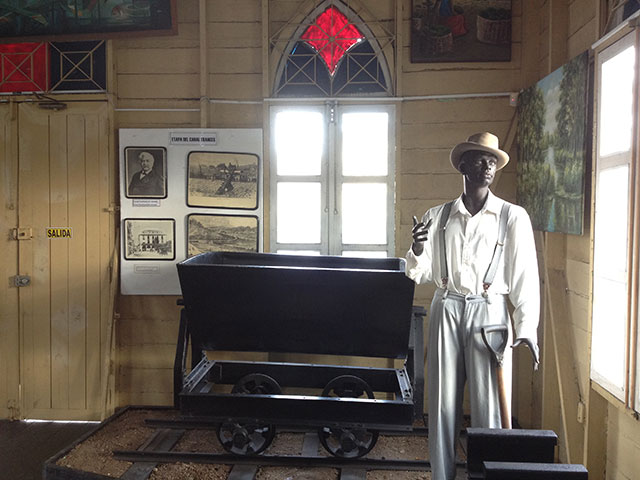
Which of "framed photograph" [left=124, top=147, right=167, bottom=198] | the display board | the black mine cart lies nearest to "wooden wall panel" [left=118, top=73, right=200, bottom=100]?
the display board

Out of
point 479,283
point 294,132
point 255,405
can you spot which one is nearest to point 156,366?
point 255,405

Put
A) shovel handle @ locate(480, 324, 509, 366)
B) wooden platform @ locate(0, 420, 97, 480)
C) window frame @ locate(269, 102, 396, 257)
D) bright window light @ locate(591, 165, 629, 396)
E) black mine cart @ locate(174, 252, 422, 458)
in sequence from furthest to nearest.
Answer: window frame @ locate(269, 102, 396, 257) → wooden platform @ locate(0, 420, 97, 480) → black mine cart @ locate(174, 252, 422, 458) → bright window light @ locate(591, 165, 629, 396) → shovel handle @ locate(480, 324, 509, 366)

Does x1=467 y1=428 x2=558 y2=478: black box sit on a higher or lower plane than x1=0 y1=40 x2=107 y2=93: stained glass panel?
lower

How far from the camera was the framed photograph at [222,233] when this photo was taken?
4.00 metres

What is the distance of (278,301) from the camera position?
304 centimetres

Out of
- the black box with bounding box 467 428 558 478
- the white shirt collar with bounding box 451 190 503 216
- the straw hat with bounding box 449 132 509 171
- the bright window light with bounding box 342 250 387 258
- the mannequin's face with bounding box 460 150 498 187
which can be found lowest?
the black box with bounding box 467 428 558 478

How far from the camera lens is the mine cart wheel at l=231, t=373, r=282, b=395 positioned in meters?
3.37

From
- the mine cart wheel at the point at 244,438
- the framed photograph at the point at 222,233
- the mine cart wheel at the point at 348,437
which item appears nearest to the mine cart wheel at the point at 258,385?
the mine cart wheel at the point at 244,438

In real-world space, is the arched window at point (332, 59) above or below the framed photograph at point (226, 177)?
above

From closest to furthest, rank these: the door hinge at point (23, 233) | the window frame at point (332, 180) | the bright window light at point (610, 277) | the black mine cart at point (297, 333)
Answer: the bright window light at point (610, 277) < the black mine cart at point (297, 333) < the window frame at point (332, 180) < the door hinge at point (23, 233)

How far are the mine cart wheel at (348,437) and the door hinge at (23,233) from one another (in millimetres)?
2685

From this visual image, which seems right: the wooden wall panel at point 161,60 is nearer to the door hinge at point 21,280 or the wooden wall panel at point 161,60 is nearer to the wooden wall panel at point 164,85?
the wooden wall panel at point 164,85

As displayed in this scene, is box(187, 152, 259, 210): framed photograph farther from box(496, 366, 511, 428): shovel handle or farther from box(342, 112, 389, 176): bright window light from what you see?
box(496, 366, 511, 428): shovel handle

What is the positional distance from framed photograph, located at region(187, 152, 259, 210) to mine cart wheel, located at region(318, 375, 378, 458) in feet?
4.99
